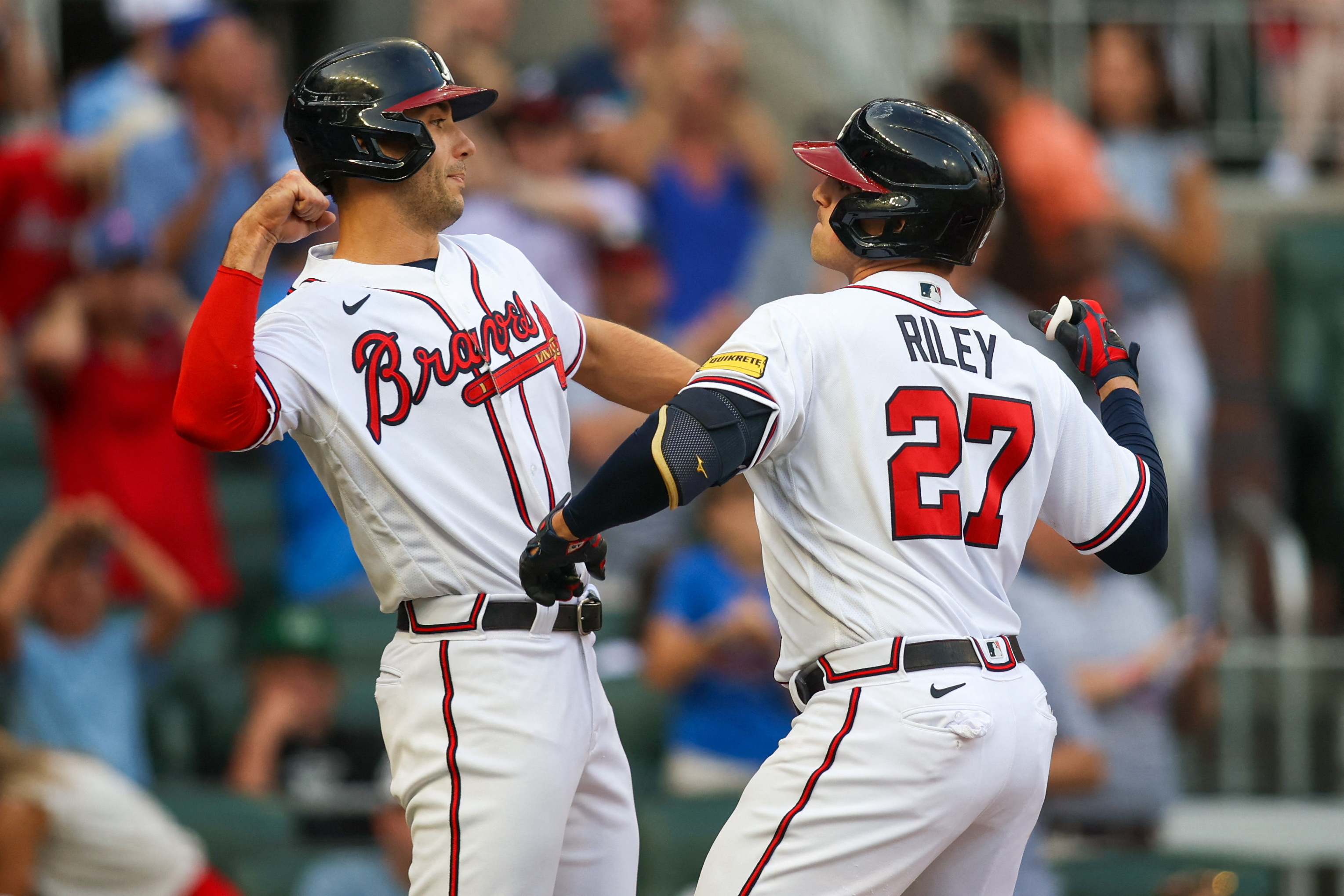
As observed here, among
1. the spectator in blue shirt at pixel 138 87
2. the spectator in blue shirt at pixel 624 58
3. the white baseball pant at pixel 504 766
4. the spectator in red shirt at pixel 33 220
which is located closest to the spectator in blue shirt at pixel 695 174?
the spectator in blue shirt at pixel 624 58

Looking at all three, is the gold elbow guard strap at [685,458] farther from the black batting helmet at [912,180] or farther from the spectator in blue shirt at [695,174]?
the spectator in blue shirt at [695,174]

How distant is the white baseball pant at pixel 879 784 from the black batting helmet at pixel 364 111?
1.30m

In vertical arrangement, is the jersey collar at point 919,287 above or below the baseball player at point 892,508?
above

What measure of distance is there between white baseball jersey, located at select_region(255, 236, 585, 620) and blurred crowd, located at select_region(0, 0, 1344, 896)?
2284mm

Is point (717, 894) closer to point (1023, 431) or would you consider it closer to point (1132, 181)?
point (1023, 431)

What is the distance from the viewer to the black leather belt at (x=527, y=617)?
3.17 m

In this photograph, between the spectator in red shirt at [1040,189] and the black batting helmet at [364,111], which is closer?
the black batting helmet at [364,111]

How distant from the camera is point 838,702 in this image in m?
3.08

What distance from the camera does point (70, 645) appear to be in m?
6.16

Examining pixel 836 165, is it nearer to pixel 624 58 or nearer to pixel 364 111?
pixel 364 111

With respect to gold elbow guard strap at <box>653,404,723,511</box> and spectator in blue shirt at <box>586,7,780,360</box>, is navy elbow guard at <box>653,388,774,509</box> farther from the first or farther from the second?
spectator in blue shirt at <box>586,7,780,360</box>

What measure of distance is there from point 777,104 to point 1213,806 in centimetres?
464

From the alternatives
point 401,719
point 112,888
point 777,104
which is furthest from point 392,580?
point 777,104

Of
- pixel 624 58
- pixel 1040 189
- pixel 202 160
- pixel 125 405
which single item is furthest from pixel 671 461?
pixel 624 58
